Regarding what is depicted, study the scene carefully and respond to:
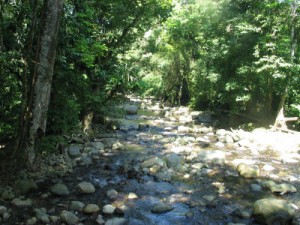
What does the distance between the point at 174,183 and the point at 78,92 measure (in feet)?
10.8

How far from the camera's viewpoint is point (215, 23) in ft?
54.3

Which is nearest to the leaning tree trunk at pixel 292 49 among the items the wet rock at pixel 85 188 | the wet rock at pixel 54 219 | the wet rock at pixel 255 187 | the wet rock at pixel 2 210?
the wet rock at pixel 255 187

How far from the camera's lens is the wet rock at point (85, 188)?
19.9 feet

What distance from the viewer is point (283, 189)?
6504 mm

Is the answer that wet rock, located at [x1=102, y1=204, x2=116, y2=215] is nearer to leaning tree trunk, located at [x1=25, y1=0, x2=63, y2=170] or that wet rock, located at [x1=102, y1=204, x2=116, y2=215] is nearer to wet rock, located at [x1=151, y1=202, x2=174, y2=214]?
wet rock, located at [x1=151, y1=202, x2=174, y2=214]

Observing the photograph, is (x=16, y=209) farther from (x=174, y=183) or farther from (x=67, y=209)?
(x=174, y=183)

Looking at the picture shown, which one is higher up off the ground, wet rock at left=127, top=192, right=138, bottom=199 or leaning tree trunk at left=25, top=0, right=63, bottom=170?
leaning tree trunk at left=25, top=0, right=63, bottom=170

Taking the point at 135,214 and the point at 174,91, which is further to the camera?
the point at 174,91

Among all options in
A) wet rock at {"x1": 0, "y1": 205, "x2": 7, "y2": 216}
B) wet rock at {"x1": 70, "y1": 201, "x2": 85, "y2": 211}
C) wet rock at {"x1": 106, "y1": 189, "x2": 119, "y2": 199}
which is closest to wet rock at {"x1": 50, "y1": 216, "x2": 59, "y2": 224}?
wet rock at {"x1": 70, "y1": 201, "x2": 85, "y2": 211}

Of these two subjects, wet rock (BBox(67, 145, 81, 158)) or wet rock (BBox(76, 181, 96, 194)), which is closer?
wet rock (BBox(76, 181, 96, 194))

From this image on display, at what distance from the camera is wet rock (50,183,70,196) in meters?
5.83

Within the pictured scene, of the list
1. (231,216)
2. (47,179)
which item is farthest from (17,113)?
(231,216)

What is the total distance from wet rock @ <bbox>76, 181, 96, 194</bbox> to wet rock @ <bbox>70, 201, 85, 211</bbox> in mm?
637

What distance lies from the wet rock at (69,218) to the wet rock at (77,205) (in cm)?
34
